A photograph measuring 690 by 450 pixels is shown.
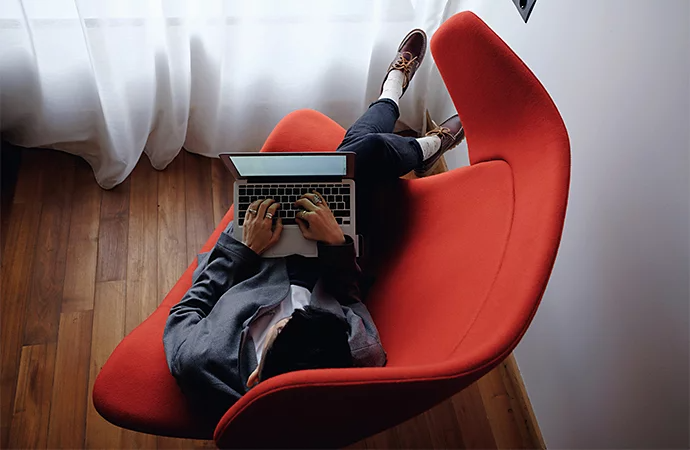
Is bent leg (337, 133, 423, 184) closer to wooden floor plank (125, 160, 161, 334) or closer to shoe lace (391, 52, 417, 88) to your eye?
shoe lace (391, 52, 417, 88)

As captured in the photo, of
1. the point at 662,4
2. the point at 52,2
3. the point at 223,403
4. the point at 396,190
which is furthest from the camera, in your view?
the point at 52,2

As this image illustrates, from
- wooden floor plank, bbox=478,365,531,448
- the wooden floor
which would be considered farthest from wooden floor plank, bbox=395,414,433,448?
wooden floor plank, bbox=478,365,531,448

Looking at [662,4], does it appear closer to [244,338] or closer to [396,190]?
[396,190]

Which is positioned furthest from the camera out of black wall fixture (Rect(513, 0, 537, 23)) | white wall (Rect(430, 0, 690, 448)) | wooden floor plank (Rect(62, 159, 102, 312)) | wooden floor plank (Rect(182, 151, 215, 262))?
wooden floor plank (Rect(182, 151, 215, 262))

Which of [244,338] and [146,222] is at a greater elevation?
[244,338]

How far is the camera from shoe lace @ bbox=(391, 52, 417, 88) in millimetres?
1733

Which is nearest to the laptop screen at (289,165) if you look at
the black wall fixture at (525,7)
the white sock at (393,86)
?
the white sock at (393,86)

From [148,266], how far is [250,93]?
23.5 inches

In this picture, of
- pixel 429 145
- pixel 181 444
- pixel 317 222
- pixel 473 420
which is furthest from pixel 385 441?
pixel 429 145

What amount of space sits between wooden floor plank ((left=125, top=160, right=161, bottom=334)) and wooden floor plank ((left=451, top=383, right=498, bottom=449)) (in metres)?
0.88

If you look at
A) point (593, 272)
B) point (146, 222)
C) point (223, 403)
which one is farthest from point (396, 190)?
point (146, 222)

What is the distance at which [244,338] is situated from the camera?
3.74 ft

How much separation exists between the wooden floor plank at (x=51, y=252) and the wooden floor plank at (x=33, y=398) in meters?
0.04

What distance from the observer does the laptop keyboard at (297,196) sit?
1.32m
